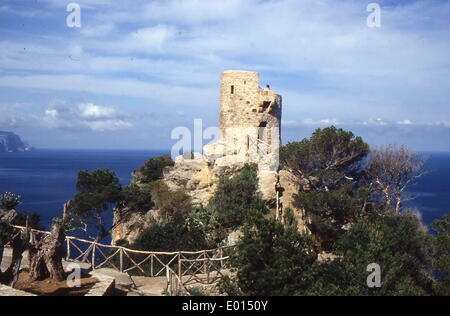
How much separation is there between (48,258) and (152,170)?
2074cm

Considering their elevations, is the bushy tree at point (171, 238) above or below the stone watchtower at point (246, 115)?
below

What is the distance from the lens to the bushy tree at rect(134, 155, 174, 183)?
32281 millimetres

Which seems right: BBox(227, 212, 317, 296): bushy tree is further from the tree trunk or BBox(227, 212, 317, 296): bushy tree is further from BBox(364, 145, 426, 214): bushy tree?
BBox(364, 145, 426, 214): bushy tree

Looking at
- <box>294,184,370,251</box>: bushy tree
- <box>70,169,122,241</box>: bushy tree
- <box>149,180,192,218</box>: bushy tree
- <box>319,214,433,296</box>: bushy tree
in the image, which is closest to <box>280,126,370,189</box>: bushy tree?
<box>294,184,370,251</box>: bushy tree

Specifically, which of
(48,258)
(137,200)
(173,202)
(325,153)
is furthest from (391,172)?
(48,258)

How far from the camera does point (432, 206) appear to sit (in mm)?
64438

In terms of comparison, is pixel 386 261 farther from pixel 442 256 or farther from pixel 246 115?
pixel 246 115

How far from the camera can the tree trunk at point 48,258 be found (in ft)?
38.7

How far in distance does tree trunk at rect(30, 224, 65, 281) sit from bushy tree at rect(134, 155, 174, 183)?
19945 mm

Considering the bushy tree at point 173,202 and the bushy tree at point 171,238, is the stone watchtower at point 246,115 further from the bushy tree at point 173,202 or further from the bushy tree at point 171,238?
the bushy tree at point 171,238

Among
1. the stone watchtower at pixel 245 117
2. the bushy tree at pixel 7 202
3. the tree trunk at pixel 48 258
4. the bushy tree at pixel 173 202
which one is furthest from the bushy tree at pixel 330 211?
the bushy tree at pixel 7 202

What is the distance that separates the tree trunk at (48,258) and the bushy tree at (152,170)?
785 inches

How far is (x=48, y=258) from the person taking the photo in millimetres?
11766
